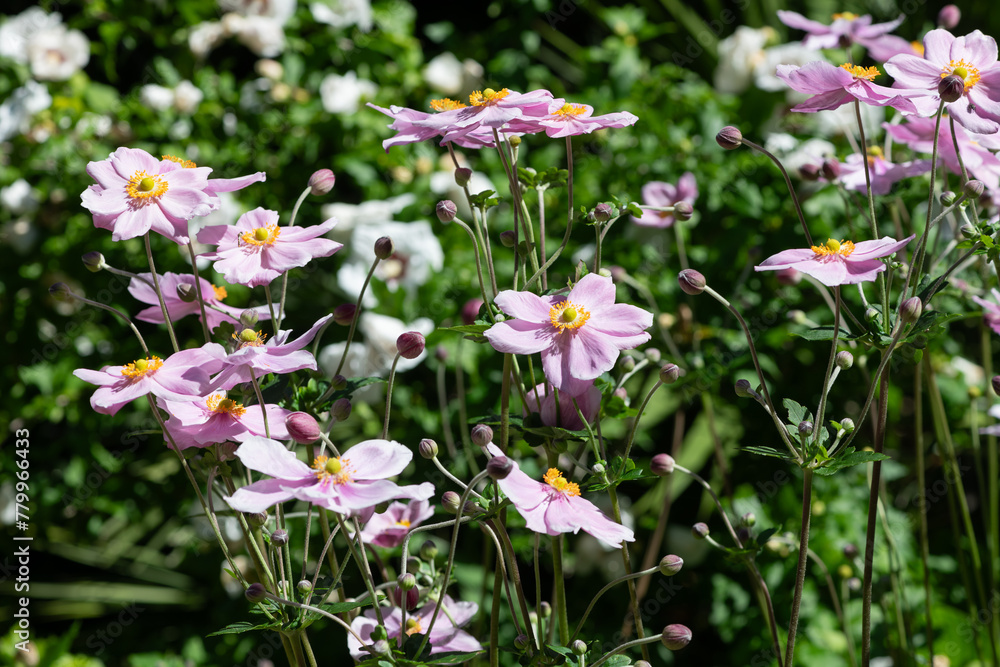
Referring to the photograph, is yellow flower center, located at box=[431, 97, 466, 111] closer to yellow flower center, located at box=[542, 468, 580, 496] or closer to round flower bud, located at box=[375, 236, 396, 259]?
round flower bud, located at box=[375, 236, 396, 259]

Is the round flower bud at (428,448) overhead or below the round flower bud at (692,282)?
below

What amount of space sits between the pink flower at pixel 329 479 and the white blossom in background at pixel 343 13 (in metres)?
1.72

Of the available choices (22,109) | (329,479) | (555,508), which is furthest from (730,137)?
(22,109)

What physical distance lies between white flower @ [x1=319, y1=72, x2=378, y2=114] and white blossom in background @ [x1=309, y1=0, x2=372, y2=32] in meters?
0.24

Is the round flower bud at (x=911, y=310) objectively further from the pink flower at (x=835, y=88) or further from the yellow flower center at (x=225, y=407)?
the yellow flower center at (x=225, y=407)

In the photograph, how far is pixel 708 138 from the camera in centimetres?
179

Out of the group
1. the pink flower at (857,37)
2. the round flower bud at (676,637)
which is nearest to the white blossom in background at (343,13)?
the pink flower at (857,37)

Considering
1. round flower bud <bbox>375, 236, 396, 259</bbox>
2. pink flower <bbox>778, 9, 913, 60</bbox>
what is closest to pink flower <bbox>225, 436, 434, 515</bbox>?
round flower bud <bbox>375, 236, 396, 259</bbox>

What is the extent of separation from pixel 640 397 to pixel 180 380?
1.04m

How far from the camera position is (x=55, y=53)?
7.01ft

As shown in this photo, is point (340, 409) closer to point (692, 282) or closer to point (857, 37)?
point (692, 282)

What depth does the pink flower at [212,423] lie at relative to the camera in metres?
0.71

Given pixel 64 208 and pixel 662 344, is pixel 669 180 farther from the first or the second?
pixel 64 208

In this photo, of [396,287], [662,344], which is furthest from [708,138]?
[396,287]
